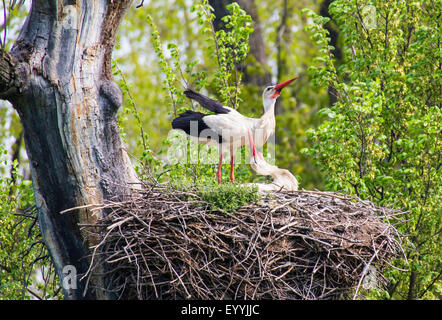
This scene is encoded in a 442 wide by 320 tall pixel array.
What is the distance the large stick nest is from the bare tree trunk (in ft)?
0.91

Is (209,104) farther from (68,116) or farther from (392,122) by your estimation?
(392,122)

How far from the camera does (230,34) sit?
382 inches

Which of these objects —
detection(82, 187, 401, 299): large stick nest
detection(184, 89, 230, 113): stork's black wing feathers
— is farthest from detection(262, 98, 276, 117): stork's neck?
detection(82, 187, 401, 299): large stick nest

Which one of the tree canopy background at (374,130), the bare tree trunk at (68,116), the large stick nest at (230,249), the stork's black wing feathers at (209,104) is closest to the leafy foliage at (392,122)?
→ the tree canopy background at (374,130)

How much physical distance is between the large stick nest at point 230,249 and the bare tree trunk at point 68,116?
276mm

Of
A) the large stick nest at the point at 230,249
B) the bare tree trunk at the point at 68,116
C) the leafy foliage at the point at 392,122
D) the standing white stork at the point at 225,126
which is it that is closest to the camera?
the large stick nest at the point at 230,249

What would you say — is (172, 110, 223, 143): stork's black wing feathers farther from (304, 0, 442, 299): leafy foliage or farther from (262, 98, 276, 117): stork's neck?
(304, 0, 442, 299): leafy foliage

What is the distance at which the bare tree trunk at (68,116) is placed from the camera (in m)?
5.82

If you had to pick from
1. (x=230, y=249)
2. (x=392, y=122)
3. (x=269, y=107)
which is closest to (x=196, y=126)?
(x=269, y=107)

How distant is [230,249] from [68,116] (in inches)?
71.4

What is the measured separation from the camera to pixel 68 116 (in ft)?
19.2

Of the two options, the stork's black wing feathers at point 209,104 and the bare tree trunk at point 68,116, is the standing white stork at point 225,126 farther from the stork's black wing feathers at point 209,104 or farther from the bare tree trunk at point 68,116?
the bare tree trunk at point 68,116

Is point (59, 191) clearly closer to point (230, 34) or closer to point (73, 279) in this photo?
point (73, 279)

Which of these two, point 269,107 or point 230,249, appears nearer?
point 230,249
